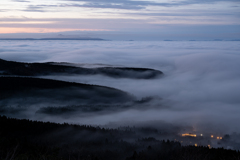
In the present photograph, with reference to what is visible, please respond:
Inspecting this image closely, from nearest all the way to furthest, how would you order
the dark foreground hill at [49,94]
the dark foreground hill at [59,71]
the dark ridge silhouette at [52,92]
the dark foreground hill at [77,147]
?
the dark foreground hill at [77,147], the dark foreground hill at [49,94], the dark ridge silhouette at [52,92], the dark foreground hill at [59,71]

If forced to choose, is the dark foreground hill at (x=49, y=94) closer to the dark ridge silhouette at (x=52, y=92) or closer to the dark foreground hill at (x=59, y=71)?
the dark ridge silhouette at (x=52, y=92)

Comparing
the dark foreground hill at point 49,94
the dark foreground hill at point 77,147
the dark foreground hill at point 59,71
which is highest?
the dark foreground hill at point 59,71

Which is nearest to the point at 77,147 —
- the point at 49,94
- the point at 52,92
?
the point at 49,94

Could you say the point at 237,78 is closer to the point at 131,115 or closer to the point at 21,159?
the point at 131,115

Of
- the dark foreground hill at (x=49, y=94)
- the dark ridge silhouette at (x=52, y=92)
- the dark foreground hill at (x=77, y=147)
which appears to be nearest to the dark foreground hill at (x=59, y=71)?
the dark ridge silhouette at (x=52, y=92)

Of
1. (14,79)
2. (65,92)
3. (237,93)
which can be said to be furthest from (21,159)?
(237,93)

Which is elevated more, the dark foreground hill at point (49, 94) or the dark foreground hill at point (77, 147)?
the dark foreground hill at point (49, 94)
